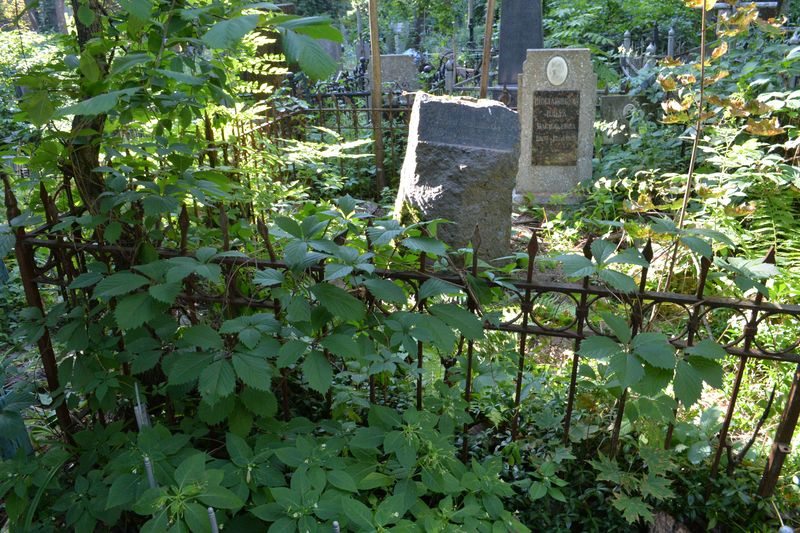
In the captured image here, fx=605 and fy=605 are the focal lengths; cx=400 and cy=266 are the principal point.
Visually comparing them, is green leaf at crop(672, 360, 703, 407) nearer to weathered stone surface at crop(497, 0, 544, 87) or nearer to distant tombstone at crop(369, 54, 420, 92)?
weathered stone surface at crop(497, 0, 544, 87)

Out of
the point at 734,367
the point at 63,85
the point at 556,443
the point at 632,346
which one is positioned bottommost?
the point at 734,367

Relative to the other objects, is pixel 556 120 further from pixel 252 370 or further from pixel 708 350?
pixel 252 370

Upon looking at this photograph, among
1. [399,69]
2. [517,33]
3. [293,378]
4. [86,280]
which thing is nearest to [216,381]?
[86,280]

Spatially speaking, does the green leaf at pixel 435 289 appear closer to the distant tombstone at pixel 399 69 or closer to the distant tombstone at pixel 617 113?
the distant tombstone at pixel 617 113

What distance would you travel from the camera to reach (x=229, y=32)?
1.41m

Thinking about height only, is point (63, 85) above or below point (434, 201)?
above

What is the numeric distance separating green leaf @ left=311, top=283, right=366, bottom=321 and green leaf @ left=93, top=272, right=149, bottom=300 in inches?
21.8

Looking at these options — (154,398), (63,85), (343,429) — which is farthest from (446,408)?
(63,85)

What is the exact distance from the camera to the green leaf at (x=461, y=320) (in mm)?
1854

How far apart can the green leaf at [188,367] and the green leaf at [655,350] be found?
1.28m

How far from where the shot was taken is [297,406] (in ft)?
8.29

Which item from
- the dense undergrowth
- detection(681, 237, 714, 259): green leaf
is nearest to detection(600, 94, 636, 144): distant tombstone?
the dense undergrowth

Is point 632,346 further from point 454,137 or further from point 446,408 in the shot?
point 454,137

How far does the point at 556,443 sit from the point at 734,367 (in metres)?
1.78
